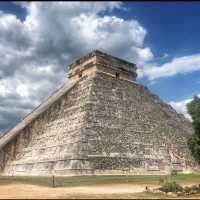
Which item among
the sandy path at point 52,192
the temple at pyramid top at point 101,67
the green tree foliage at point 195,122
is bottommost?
the sandy path at point 52,192

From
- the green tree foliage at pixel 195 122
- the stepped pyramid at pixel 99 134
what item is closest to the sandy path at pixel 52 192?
the green tree foliage at pixel 195 122

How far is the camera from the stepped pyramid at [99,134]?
19.0 metres

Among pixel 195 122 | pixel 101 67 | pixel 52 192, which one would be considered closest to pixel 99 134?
pixel 195 122

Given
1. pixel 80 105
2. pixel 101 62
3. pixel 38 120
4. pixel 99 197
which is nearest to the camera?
pixel 99 197

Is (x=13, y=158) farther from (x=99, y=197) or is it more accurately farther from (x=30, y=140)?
(x=99, y=197)

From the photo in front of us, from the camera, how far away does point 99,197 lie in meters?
10.6

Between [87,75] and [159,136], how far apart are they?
8019mm

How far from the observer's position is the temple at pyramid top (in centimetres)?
2714

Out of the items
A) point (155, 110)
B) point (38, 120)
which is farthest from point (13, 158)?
point (155, 110)

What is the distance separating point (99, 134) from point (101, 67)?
8.74 m

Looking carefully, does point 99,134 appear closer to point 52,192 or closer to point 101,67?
point 52,192

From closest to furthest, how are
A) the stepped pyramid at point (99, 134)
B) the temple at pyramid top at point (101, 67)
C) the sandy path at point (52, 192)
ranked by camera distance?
the sandy path at point (52, 192), the stepped pyramid at point (99, 134), the temple at pyramid top at point (101, 67)

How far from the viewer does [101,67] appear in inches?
1072

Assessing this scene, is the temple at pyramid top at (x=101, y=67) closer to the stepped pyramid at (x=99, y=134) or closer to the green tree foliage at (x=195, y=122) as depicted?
the stepped pyramid at (x=99, y=134)
